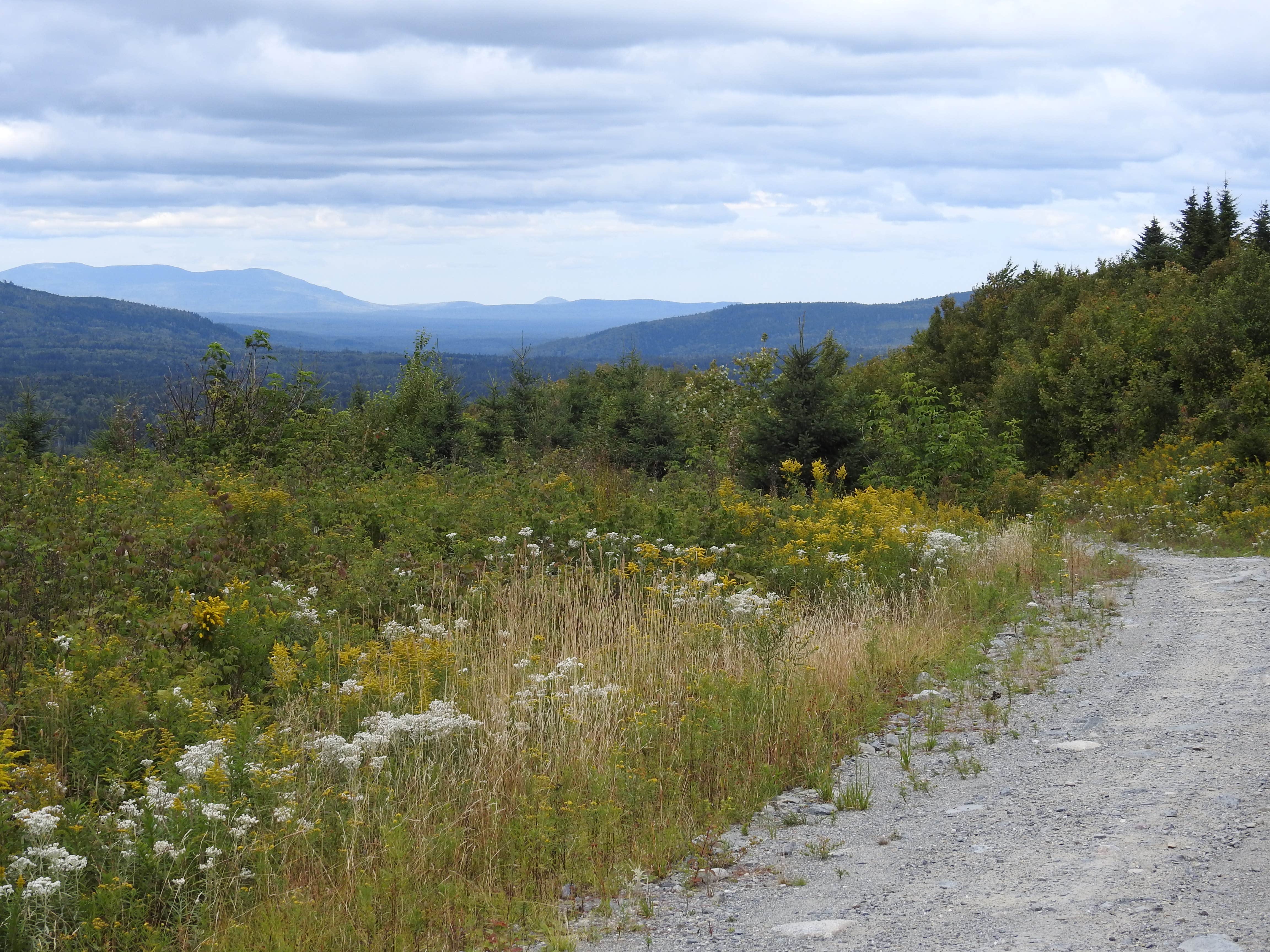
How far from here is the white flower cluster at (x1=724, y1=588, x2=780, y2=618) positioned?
285 inches

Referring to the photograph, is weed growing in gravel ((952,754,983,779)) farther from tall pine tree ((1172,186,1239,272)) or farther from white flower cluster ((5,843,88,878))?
tall pine tree ((1172,186,1239,272))

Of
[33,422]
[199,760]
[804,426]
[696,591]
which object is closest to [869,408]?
[804,426]

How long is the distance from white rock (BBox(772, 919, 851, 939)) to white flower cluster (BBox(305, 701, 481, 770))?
6.41 ft

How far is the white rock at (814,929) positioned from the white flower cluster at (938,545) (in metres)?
6.27

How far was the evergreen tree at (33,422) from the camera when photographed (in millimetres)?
22250

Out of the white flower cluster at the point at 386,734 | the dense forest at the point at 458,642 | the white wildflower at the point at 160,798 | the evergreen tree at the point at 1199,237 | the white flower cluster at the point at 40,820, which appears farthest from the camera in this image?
the evergreen tree at the point at 1199,237

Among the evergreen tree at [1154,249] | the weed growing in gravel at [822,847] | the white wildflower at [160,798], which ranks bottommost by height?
the weed growing in gravel at [822,847]

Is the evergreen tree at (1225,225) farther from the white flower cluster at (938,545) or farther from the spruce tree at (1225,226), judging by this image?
the white flower cluster at (938,545)

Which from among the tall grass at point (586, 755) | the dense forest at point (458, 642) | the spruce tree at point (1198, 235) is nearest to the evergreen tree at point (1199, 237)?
the spruce tree at point (1198, 235)

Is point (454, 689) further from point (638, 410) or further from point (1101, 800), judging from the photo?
point (638, 410)

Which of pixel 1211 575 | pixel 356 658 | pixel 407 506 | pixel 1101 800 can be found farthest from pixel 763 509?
pixel 1101 800

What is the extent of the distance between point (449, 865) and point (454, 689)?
1.73 metres

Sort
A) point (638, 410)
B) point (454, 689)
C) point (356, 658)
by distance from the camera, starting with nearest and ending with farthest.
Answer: point (454, 689) < point (356, 658) < point (638, 410)

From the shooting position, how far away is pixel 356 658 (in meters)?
6.55
